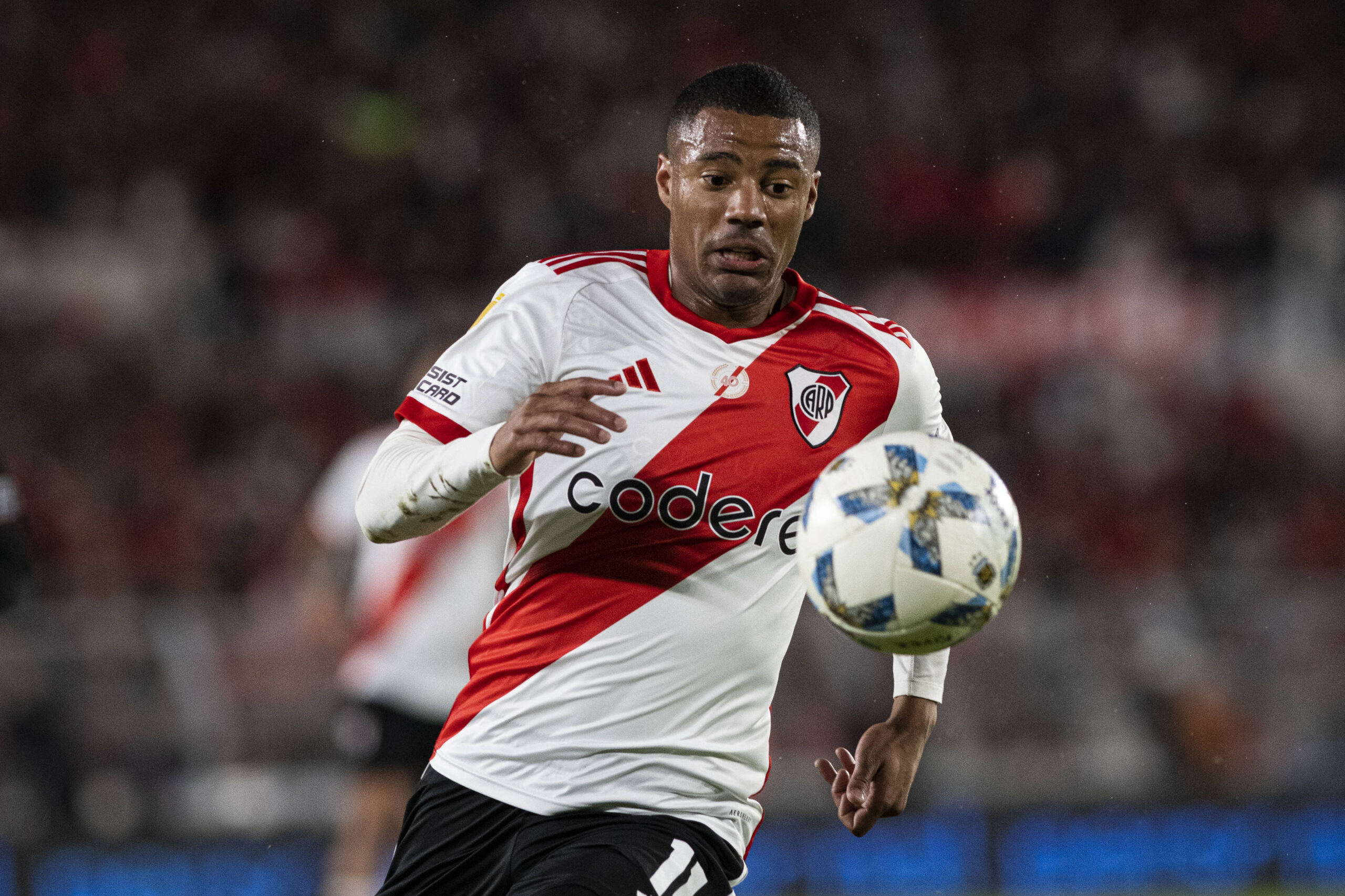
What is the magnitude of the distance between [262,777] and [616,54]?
8.06m

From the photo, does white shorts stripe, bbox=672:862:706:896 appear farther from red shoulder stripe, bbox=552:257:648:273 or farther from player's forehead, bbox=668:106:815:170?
player's forehead, bbox=668:106:815:170

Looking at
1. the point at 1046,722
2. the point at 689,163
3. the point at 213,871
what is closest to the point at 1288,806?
the point at 1046,722

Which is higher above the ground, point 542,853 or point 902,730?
point 902,730

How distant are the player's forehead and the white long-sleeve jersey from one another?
14.4 inches

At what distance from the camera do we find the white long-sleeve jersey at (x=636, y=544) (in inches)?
130

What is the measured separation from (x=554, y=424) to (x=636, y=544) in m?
0.55

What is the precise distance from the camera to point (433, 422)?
3305 mm

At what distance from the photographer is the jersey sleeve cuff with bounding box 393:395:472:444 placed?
129 inches

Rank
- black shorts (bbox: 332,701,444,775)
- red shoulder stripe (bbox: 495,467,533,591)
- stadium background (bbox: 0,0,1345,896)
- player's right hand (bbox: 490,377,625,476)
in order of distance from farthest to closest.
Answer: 1. stadium background (bbox: 0,0,1345,896)
2. black shorts (bbox: 332,701,444,775)
3. red shoulder stripe (bbox: 495,467,533,591)
4. player's right hand (bbox: 490,377,625,476)

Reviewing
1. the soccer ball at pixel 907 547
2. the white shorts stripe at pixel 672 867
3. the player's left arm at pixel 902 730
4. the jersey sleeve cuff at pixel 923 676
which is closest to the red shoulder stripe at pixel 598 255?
the player's left arm at pixel 902 730

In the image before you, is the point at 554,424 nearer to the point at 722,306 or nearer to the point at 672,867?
the point at 722,306

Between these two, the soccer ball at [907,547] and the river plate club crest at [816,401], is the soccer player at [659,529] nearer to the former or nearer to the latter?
the river plate club crest at [816,401]

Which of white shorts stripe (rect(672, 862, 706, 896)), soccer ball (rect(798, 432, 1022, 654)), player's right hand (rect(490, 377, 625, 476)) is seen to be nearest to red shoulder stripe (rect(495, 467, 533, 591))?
player's right hand (rect(490, 377, 625, 476))

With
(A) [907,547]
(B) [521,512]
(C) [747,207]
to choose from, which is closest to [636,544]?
(B) [521,512]
